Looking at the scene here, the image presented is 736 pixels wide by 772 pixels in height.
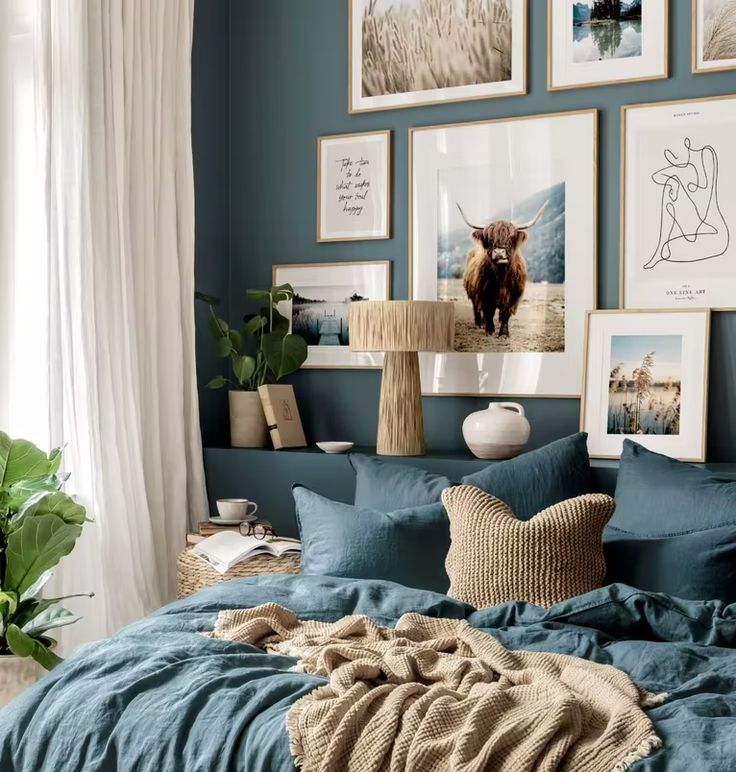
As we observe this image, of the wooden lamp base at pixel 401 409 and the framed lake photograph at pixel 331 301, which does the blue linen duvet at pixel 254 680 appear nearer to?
the wooden lamp base at pixel 401 409

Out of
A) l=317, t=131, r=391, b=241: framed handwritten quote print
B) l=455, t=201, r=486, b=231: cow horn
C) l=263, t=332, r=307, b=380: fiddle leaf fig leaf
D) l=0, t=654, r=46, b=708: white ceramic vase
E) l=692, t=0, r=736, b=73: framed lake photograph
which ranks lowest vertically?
l=0, t=654, r=46, b=708: white ceramic vase

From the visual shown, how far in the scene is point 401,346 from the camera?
3.65 m

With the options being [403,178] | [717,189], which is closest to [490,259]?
[403,178]

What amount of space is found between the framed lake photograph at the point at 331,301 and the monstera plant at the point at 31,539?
143 centimetres

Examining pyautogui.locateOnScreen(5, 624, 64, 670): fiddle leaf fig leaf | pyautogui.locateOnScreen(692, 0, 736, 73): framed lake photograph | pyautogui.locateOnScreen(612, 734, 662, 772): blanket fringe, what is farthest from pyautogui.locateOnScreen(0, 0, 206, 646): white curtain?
pyautogui.locateOnScreen(612, 734, 662, 772): blanket fringe

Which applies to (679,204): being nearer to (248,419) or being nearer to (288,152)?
(288,152)

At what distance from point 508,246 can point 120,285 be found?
1392mm

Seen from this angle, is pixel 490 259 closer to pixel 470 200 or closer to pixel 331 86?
pixel 470 200

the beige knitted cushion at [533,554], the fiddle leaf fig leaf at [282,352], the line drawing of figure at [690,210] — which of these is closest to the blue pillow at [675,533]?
the beige knitted cushion at [533,554]

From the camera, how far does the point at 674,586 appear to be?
2.82 metres

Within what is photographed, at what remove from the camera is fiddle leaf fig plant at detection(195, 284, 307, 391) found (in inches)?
159

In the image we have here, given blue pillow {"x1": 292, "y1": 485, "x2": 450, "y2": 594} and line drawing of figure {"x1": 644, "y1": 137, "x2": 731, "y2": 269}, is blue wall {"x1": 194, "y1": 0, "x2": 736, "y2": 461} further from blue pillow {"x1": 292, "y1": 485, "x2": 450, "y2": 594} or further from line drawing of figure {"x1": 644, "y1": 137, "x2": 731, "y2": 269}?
blue pillow {"x1": 292, "y1": 485, "x2": 450, "y2": 594}

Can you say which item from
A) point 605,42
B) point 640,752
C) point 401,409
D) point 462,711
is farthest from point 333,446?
point 640,752

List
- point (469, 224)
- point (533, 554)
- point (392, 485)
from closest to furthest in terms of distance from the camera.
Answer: point (533, 554) < point (392, 485) < point (469, 224)
